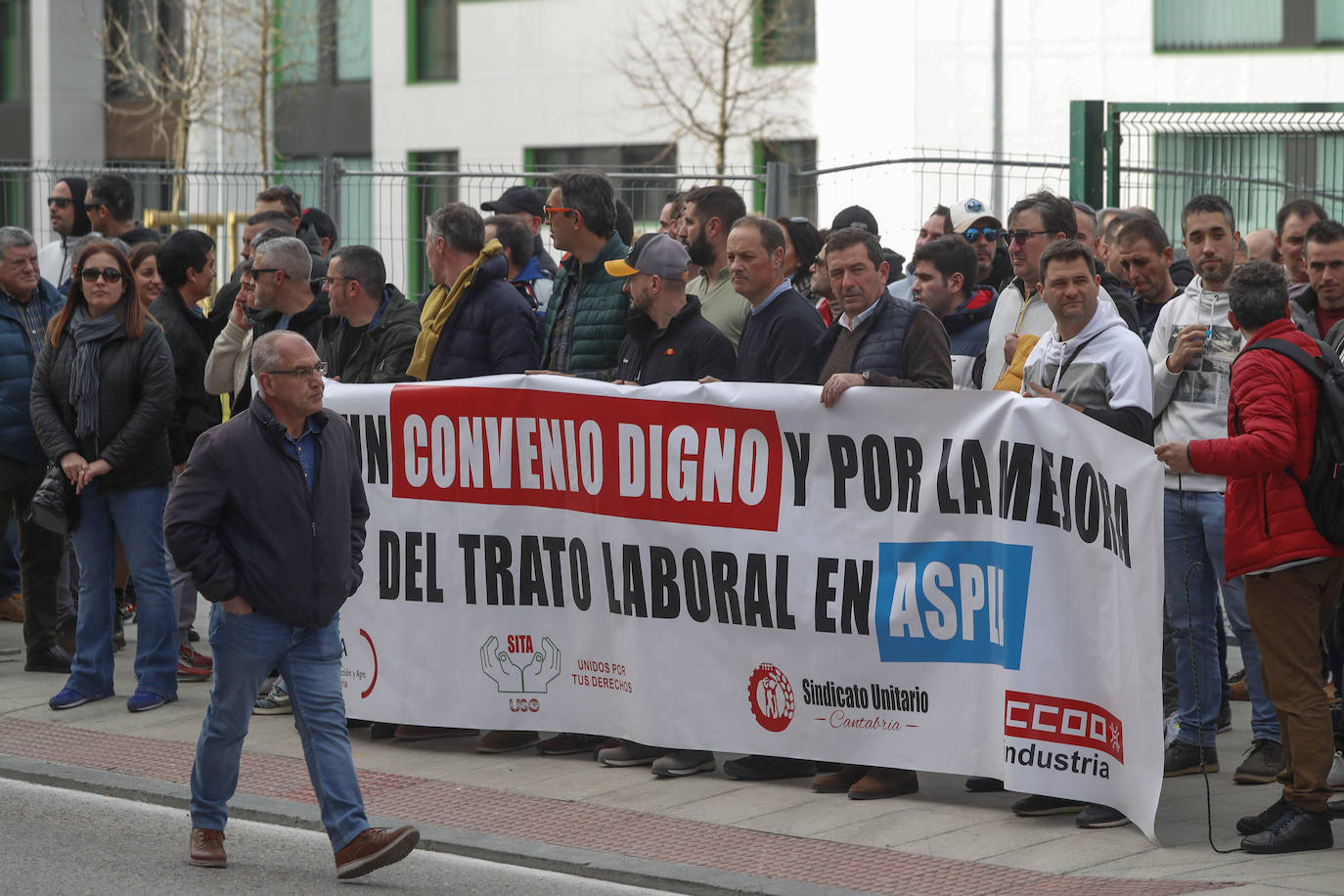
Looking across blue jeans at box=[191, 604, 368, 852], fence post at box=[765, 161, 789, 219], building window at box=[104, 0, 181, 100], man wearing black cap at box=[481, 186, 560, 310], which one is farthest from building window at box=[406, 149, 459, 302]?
building window at box=[104, 0, 181, 100]

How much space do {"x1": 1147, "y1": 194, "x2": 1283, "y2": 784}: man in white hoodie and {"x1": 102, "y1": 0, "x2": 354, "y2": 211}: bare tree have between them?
24888mm

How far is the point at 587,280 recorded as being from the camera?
28.3ft

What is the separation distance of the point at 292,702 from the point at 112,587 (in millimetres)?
3376

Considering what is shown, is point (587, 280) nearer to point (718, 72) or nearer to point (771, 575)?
point (771, 575)

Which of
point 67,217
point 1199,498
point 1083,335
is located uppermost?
point 67,217

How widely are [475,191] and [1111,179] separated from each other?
19.3 ft

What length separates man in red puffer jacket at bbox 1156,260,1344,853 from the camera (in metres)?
6.41

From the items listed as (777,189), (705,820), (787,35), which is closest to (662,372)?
(705,820)

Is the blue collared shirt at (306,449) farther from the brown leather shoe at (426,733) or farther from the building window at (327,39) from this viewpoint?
the building window at (327,39)

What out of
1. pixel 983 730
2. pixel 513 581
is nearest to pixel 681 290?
pixel 513 581

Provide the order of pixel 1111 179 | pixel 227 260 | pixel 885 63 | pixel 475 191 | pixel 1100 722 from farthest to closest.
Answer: pixel 885 63 < pixel 227 260 < pixel 475 191 < pixel 1111 179 < pixel 1100 722

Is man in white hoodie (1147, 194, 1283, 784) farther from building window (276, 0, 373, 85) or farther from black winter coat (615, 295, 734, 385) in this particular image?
building window (276, 0, 373, 85)

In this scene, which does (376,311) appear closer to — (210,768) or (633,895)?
(210,768)

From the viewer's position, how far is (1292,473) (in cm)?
649
